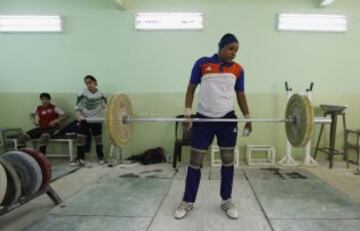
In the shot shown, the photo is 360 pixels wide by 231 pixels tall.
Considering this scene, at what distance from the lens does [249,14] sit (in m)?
5.11

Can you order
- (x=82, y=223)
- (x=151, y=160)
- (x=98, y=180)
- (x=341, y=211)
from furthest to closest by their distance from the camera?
(x=151, y=160)
(x=98, y=180)
(x=341, y=211)
(x=82, y=223)

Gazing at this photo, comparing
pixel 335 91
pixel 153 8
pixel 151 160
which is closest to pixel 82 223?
pixel 151 160

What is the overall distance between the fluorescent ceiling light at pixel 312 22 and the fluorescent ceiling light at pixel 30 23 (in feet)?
12.6

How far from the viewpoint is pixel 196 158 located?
2811 millimetres

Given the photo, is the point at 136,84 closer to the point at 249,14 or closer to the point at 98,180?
the point at 98,180

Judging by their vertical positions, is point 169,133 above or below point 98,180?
above

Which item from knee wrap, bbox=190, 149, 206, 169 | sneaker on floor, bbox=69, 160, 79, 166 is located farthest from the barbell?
sneaker on floor, bbox=69, 160, 79, 166

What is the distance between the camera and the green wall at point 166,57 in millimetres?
5125

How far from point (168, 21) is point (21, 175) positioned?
3403mm

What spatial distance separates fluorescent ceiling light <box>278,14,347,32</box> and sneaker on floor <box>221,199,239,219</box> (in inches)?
132

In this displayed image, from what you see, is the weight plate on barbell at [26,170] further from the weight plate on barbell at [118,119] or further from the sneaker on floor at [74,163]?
the sneaker on floor at [74,163]

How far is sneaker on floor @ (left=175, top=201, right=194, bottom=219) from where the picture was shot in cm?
281

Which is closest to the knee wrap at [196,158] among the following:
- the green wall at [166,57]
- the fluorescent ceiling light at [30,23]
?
the green wall at [166,57]

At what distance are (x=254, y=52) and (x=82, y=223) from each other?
382 centimetres
